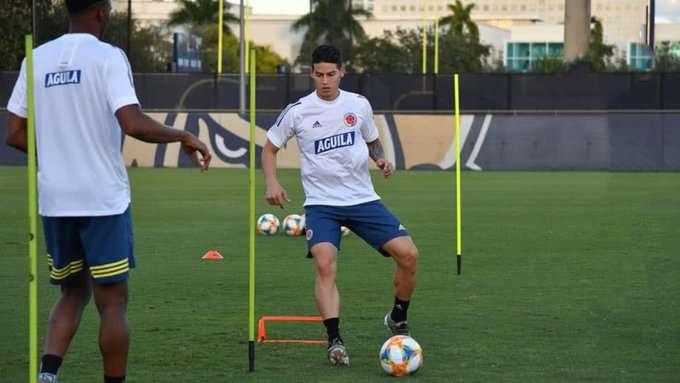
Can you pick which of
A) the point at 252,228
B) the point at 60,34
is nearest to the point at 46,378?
the point at 252,228

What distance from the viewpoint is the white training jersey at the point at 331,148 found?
345 inches

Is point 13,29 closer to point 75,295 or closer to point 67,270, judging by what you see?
point 75,295

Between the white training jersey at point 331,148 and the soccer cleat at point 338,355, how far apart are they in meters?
0.98

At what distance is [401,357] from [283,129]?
1.86 metres

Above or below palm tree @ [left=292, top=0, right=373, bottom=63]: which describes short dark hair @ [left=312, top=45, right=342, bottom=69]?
below

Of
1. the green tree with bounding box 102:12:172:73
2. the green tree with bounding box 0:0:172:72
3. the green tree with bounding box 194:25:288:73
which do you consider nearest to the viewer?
the green tree with bounding box 0:0:172:72

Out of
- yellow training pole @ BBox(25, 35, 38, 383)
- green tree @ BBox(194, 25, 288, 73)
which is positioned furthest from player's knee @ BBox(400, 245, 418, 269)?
green tree @ BBox(194, 25, 288, 73)

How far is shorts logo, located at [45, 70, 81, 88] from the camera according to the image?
625 cm

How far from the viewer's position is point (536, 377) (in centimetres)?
788

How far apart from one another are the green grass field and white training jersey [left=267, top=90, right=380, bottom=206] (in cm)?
103

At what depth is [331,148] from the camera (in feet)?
28.8

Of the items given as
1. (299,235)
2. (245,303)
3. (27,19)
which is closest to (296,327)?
(245,303)

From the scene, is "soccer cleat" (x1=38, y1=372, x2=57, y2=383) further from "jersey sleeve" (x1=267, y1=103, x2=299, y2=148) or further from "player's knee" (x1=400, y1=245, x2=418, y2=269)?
"player's knee" (x1=400, y1=245, x2=418, y2=269)

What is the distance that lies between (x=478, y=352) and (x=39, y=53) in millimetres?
3690
